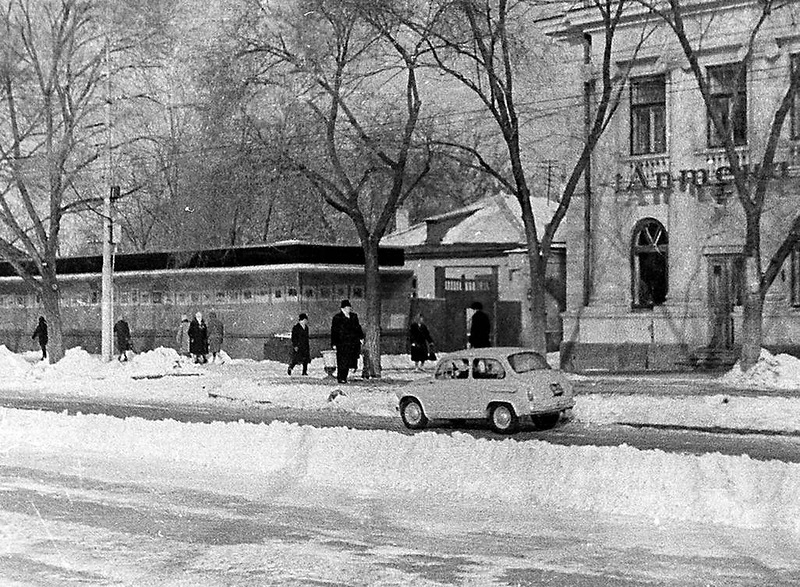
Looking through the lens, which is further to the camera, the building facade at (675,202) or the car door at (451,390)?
the building facade at (675,202)

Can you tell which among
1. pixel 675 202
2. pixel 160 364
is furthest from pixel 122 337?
A: pixel 675 202

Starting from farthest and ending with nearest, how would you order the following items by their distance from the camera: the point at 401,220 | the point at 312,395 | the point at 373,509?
the point at 401,220
the point at 312,395
the point at 373,509

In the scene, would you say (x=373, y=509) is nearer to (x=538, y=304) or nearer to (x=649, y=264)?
(x=538, y=304)

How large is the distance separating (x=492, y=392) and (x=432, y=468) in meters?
5.66

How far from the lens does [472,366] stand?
21.6 metres

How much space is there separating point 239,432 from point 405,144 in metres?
13.5

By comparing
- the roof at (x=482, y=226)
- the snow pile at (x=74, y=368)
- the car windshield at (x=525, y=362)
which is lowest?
the snow pile at (x=74, y=368)

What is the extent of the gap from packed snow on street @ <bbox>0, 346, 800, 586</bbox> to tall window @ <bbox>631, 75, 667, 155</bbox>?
1494 centimetres

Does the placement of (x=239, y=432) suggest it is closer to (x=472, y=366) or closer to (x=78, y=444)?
(x=78, y=444)

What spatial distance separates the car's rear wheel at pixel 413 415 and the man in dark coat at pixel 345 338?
8796 mm

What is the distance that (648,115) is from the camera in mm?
35469

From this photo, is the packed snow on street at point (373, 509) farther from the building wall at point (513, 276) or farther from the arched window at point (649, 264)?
the building wall at point (513, 276)

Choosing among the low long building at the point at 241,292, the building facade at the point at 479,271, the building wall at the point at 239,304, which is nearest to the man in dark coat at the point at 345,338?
the low long building at the point at 241,292

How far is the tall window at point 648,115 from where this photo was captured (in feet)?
115
